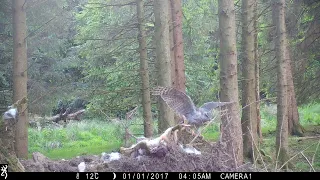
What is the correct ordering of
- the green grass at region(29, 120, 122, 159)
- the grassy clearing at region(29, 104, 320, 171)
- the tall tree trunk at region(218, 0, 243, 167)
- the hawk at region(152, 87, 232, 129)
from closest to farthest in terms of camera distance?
1. the hawk at region(152, 87, 232, 129)
2. the tall tree trunk at region(218, 0, 243, 167)
3. the grassy clearing at region(29, 104, 320, 171)
4. the green grass at region(29, 120, 122, 159)

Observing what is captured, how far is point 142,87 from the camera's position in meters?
12.1

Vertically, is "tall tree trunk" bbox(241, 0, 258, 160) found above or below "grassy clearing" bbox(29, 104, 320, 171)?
above

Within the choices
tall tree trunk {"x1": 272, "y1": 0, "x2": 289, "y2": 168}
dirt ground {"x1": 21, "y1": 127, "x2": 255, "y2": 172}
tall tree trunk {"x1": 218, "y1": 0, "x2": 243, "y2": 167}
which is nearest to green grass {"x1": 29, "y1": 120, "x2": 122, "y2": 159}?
tall tree trunk {"x1": 272, "y1": 0, "x2": 289, "y2": 168}

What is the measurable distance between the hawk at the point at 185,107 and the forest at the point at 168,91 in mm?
15

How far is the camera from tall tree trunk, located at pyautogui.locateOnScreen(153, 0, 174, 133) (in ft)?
32.5

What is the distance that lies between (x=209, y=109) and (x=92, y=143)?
37.2ft

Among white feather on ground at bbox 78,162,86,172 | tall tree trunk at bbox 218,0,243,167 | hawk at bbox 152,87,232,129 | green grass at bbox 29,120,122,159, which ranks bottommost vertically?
green grass at bbox 29,120,122,159

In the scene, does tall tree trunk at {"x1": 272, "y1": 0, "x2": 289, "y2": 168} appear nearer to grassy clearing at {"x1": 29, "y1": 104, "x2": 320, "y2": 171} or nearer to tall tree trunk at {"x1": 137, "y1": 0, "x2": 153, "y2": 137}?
grassy clearing at {"x1": 29, "y1": 104, "x2": 320, "y2": 171}

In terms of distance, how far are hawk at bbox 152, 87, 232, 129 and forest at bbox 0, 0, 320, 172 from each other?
0.01m

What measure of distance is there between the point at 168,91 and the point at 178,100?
0.21 meters

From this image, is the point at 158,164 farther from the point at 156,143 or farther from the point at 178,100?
the point at 178,100

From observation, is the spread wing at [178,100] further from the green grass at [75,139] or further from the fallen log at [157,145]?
the green grass at [75,139]

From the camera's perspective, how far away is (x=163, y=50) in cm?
1000

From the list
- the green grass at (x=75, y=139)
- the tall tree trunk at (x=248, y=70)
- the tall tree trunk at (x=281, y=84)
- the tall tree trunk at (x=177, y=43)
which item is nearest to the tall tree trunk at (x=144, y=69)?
the tall tree trunk at (x=177, y=43)
